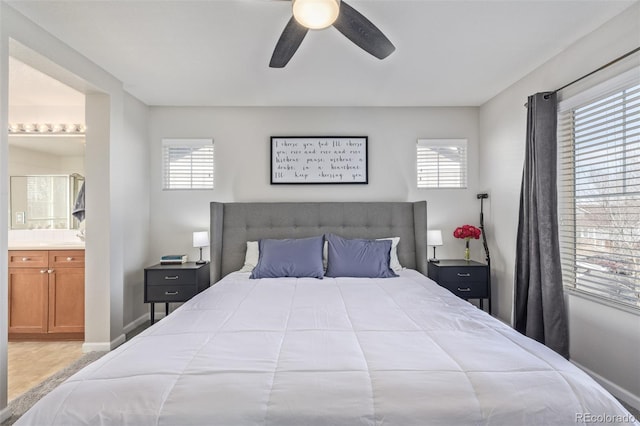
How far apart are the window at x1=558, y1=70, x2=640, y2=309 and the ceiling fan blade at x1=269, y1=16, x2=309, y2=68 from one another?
7.11 feet

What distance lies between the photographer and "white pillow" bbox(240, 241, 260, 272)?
352 centimetres

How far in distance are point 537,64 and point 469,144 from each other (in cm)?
124

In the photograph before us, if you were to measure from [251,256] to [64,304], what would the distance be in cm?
194

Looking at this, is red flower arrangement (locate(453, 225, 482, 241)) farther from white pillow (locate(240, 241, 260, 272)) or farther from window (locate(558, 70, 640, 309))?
white pillow (locate(240, 241, 260, 272))

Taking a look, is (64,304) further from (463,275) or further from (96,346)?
(463,275)

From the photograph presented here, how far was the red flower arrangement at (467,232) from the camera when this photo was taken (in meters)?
3.74

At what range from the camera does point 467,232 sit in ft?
12.3

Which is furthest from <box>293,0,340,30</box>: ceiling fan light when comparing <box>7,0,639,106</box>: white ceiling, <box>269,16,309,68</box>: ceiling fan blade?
<box>7,0,639,106</box>: white ceiling

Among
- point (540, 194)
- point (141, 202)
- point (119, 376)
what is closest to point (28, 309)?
point (141, 202)

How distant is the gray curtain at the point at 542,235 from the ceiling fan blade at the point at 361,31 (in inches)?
66.6

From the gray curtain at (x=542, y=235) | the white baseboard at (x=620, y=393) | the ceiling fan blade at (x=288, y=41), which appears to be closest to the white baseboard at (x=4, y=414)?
the ceiling fan blade at (x=288, y=41)

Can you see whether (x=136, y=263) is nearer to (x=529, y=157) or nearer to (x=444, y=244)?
(x=444, y=244)

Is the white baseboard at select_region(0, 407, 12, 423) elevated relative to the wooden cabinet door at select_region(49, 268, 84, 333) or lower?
lower

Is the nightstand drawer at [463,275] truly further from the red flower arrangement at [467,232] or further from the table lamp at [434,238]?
the red flower arrangement at [467,232]
